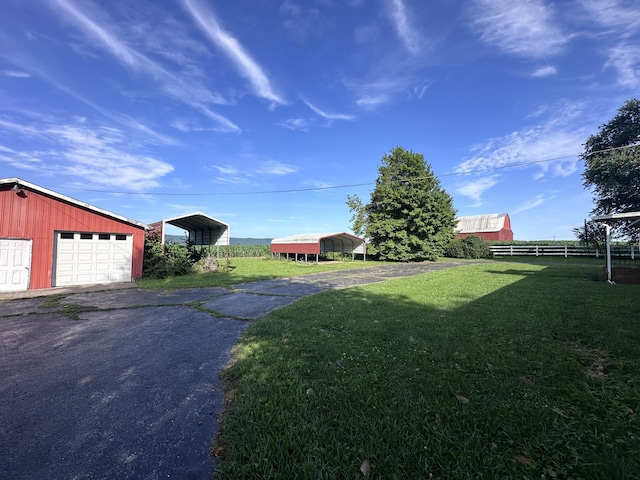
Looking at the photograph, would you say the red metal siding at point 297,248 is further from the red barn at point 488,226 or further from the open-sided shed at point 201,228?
the red barn at point 488,226

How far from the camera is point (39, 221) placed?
10.6 meters

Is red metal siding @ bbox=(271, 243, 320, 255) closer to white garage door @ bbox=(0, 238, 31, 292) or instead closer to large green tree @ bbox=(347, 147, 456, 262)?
large green tree @ bbox=(347, 147, 456, 262)

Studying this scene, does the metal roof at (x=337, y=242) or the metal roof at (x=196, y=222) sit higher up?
the metal roof at (x=196, y=222)

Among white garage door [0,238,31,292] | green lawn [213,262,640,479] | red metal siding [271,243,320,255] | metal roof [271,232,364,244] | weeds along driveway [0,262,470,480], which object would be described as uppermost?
metal roof [271,232,364,244]

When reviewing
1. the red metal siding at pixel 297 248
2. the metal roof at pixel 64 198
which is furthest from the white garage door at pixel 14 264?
the red metal siding at pixel 297 248

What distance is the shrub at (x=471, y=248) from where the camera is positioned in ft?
102

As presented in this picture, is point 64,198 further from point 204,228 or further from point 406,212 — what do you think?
point 406,212

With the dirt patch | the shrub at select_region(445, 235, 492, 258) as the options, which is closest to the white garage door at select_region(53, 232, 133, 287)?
the dirt patch

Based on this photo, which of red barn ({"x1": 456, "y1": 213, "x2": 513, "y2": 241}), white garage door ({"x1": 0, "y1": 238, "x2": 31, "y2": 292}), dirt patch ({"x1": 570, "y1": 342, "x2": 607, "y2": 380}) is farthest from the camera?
red barn ({"x1": 456, "y1": 213, "x2": 513, "y2": 241})

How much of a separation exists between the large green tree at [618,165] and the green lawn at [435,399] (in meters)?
24.2

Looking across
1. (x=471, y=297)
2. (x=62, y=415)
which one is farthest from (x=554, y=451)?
(x=471, y=297)

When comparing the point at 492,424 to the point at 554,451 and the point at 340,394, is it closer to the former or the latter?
the point at 554,451

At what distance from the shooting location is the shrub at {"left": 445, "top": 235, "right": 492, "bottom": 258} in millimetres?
31219

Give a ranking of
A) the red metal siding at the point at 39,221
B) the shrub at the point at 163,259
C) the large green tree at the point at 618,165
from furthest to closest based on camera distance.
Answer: the large green tree at the point at 618,165
the shrub at the point at 163,259
the red metal siding at the point at 39,221
